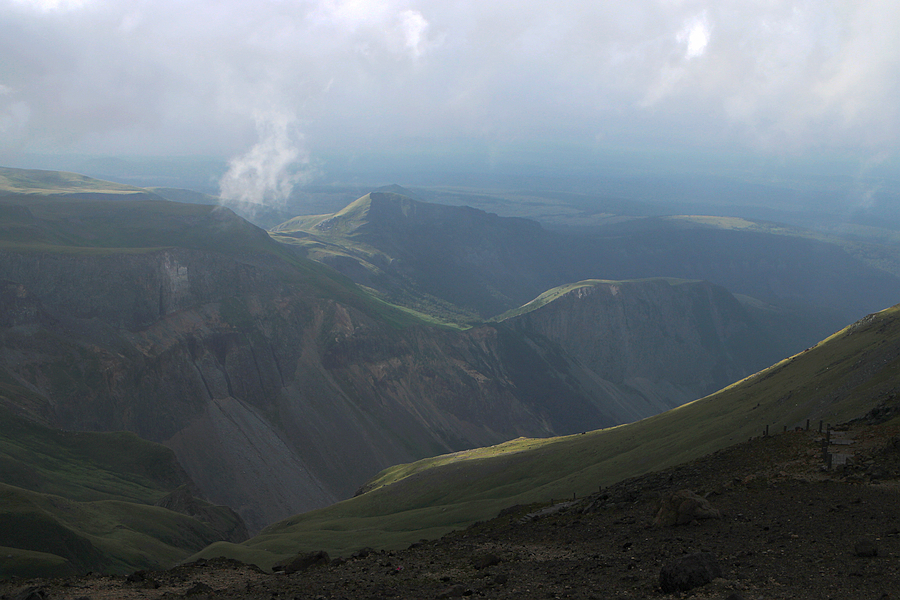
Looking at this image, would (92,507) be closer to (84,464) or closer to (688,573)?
(84,464)

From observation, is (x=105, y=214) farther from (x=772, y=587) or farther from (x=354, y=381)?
(x=772, y=587)

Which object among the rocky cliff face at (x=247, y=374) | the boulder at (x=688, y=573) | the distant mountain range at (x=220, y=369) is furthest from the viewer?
the rocky cliff face at (x=247, y=374)

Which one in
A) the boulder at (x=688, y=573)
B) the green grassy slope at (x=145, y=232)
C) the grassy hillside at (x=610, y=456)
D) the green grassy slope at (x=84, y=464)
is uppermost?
the green grassy slope at (x=145, y=232)

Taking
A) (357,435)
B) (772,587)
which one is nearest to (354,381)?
(357,435)

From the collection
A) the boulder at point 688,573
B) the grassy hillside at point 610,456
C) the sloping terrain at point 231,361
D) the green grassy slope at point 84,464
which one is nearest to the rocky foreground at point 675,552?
the boulder at point 688,573

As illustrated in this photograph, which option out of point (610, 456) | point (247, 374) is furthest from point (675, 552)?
point (247, 374)

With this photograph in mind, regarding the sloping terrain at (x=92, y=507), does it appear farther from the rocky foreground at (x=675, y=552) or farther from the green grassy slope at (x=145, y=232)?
the green grassy slope at (x=145, y=232)
